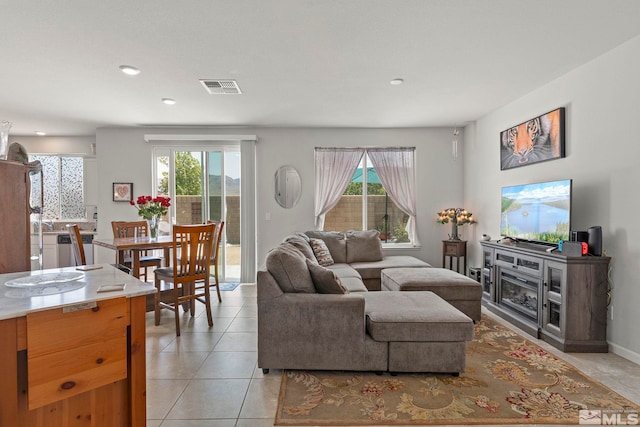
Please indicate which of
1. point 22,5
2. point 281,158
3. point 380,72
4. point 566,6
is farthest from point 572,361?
point 22,5

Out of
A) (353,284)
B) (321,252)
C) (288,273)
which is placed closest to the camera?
(288,273)

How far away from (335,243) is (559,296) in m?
2.79

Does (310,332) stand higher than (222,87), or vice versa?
(222,87)

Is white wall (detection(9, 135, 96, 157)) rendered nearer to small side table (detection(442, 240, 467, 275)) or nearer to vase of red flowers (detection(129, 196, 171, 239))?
vase of red flowers (detection(129, 196, 171, 239))

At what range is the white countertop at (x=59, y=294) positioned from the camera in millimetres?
1149

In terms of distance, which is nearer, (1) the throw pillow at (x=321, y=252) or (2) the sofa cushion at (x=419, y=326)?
(2) the sofa cushion at (x=419, y=326)

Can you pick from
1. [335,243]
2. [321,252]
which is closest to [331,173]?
[335,243]

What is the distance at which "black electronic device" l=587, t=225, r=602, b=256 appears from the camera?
9.06ft

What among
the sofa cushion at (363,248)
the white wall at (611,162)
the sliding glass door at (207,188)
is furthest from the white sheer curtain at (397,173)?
the sliding glass door at (207,188)

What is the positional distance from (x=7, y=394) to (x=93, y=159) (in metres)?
5.84

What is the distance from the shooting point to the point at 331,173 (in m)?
5.50

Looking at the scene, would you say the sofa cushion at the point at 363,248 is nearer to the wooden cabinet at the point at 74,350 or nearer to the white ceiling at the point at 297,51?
the white ceiling at the point at 297,51

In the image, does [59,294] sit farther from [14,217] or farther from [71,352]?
[14,217]

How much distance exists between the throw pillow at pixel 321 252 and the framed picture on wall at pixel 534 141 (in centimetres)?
261
